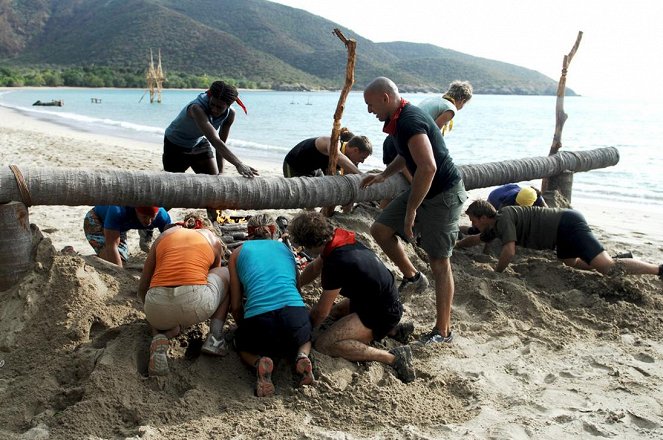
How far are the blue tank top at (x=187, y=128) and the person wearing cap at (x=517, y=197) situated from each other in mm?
3093

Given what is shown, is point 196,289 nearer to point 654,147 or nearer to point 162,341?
point 162,341

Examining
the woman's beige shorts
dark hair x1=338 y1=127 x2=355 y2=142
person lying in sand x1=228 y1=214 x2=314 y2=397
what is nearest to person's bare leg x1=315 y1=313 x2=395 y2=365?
person lying in sand x1=228 y1=214 x2=314 y2=397

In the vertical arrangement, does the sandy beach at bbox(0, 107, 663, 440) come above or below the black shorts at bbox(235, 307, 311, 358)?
below

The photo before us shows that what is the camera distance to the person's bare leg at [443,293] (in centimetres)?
433

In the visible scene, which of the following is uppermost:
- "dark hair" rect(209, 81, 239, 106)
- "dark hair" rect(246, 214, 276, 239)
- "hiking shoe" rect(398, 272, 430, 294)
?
"dark hair" rect(209, 81, 239, 106)

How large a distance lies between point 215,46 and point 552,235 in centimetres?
11059

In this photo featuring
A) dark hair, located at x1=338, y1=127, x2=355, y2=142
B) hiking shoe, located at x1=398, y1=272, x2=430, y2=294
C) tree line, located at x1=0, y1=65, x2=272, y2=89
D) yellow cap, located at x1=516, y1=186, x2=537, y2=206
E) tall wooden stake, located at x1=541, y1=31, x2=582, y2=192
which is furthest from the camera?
tree line, located at x1=0, y1=65, x2=272, y2=89

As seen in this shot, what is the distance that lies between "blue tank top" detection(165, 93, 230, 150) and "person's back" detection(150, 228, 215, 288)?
6.96 ft

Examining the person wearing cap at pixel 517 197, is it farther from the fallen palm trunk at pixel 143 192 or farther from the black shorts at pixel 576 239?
the fallen palm trunk at pixel 143 192

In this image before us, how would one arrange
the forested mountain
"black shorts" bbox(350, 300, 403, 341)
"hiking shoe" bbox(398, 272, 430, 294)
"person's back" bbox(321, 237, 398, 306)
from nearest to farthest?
"person's back" bbox(321, 237, 398, 306)
"black shorts" bbox(350, 300, 403, 341)
"hiking shoe" bbox(398, 272, 430, 294)
the forested mountain

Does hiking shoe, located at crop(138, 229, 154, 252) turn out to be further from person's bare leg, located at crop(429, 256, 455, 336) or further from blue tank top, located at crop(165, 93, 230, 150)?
person's bare leg, located at crop(429, 256, 455, 336)

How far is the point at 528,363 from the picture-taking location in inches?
163

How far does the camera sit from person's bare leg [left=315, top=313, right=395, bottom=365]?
3840 millimetres

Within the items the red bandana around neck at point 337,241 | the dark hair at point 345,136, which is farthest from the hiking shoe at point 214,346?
the dark hair at point 345,136
